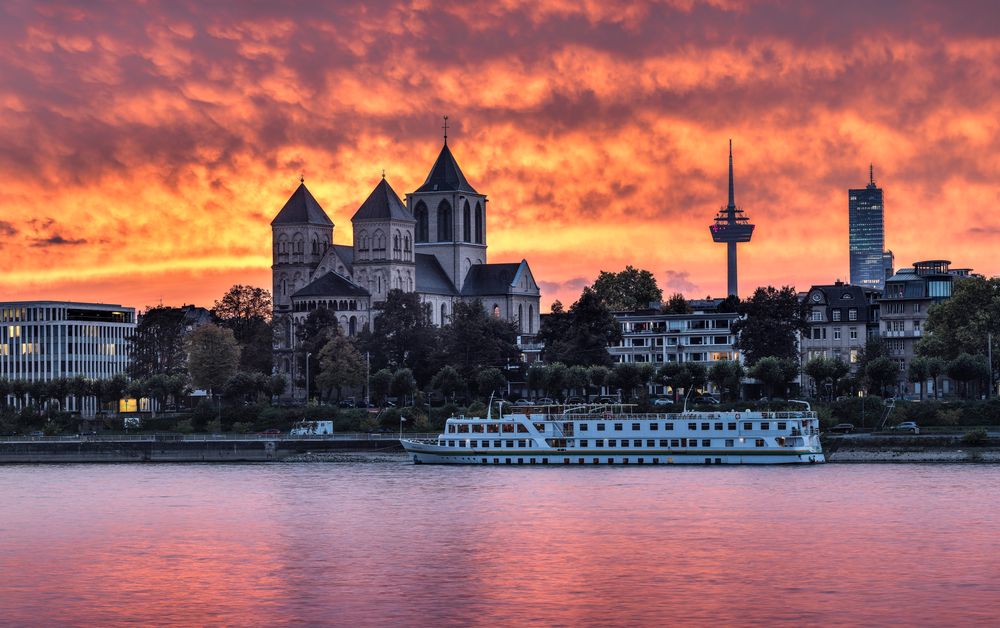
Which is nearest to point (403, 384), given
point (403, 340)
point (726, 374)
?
point (403, 340)

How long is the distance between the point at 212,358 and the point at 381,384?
19985mm

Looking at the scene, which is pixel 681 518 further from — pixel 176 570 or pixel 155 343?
pixel 155 343

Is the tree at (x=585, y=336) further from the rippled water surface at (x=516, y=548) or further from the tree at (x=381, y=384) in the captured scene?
the rippled water surface at (x=516, y=548)

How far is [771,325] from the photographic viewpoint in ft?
493

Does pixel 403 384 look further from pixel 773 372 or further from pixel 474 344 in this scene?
pixel 773 372

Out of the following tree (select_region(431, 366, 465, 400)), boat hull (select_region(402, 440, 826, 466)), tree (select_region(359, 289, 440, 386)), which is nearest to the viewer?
boat hull (select_region(402, 440, 826, 466))

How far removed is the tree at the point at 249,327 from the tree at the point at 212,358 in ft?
47.4

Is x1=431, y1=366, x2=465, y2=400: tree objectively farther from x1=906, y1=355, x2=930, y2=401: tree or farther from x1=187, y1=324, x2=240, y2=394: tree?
x1=906, y1=355, x2=930, y2=401: tree

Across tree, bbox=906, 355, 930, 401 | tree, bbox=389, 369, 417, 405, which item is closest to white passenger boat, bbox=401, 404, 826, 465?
tree, bbox=906, 355, 930, 401

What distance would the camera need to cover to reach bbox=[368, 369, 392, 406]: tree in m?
155

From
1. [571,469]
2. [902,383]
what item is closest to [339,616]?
[571,469]

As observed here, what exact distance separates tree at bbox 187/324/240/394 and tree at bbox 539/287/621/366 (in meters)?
31.3

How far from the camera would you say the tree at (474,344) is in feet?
531

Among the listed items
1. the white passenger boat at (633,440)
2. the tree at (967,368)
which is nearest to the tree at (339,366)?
the white passenger boat at (633,440)
